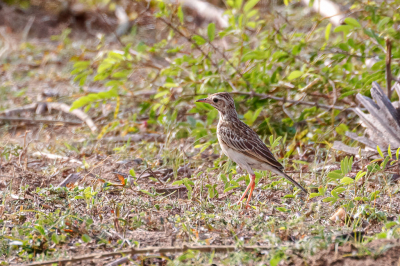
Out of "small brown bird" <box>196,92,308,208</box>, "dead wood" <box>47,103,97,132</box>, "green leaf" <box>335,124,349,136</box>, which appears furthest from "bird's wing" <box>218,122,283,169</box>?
"dead wood" <box>47,103,97,132</box>

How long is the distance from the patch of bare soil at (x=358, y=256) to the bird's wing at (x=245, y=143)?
1.72 m

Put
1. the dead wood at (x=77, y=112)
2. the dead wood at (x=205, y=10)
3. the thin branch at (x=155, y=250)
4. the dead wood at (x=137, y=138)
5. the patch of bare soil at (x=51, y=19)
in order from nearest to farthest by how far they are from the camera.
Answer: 1. the thin branch at (x=155, y=250)
2. the dead wood at (x=137, y=138)
3. the dead wood at (x=77, y=112)
4. the dead wood at (x=205, y=10)
5. the patch of bare soil at (x=51, y=19)

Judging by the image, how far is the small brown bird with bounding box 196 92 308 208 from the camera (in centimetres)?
492

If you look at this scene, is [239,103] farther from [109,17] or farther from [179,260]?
[109,17]

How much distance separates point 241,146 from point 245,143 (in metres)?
0.06

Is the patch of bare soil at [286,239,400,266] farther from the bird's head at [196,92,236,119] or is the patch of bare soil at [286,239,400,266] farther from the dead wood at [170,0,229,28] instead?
the dead wood at [170,0,229,28]

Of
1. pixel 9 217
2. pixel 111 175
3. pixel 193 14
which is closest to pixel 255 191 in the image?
pixel 111 175

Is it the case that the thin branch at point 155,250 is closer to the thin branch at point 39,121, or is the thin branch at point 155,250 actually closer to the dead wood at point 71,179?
the dead wood at point 71,179

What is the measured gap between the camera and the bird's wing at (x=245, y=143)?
495 centimetres

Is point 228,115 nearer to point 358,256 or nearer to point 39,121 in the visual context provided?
point 358,256

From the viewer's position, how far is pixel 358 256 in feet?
10.2

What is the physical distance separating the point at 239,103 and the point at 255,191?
2244 millimetres

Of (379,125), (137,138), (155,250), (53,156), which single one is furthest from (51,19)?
(155,250)

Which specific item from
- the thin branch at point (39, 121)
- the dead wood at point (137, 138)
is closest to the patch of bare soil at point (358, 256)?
the dead wood at point (137, 138)
